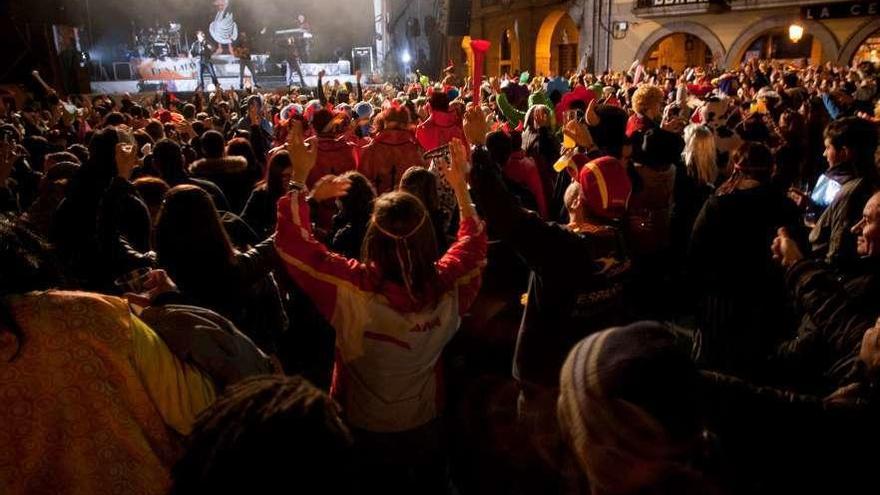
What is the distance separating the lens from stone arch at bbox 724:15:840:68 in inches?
807

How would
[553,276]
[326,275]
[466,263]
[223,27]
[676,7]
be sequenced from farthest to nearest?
[223,27] < [676,7] < [466,263] < [553,276] < [326,275]

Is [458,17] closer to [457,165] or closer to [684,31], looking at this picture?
[684,31]

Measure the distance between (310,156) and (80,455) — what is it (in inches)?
66.4

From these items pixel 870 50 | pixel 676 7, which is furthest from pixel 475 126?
pixel 870 50

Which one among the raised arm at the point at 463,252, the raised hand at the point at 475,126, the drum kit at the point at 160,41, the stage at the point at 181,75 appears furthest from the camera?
the drum kit at the point at 160,41

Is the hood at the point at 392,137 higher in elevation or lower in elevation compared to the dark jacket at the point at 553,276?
higher

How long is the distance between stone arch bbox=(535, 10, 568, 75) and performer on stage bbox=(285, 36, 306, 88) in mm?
12143

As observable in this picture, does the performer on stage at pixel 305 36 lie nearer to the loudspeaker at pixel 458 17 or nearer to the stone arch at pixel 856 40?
the loudspeaker at pixel 458 17

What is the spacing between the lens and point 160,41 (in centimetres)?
3161

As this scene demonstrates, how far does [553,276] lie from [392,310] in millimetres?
701

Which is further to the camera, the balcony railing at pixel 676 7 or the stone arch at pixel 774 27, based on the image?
the balcony railing at pixel 676 7

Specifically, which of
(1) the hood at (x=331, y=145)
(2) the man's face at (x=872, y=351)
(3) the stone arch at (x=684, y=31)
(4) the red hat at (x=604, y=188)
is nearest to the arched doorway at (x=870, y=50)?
(3) the stone arch at (x=684, y=31)

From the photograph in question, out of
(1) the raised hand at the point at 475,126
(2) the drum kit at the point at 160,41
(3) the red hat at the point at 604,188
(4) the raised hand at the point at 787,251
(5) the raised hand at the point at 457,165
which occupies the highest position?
(2) the drum kit at the point at 160,41

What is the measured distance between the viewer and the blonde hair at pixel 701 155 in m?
5.23
